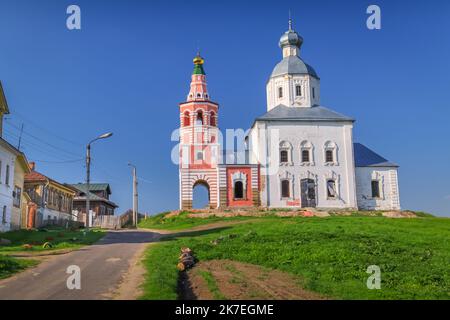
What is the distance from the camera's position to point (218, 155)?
48.6m

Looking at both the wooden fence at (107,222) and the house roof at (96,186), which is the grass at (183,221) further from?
the house roof at (96,186)

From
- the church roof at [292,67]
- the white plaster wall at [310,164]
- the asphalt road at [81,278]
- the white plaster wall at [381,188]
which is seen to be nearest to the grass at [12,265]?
the asphalt road at [81,278]

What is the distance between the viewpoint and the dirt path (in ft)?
45.0

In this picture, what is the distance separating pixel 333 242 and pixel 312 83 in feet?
101

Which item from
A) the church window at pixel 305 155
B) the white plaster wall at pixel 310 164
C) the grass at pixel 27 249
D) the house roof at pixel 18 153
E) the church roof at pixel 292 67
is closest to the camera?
the grass at pixel 27 249

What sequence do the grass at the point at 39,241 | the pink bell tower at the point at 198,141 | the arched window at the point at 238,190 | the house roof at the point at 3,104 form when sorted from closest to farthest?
1. the grass at the point at 39,241
2. the house roof at the point at 3,104
3. the arched window at the point at 238,190
4. the pink bell tower at the point at 198,141

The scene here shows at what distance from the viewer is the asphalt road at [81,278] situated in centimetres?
1320

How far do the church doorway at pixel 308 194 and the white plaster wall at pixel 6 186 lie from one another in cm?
2414

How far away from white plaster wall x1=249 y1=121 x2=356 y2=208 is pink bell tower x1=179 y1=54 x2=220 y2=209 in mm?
4500

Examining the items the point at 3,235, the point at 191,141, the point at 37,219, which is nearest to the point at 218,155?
the point at 191,141

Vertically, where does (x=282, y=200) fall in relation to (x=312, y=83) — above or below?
below
